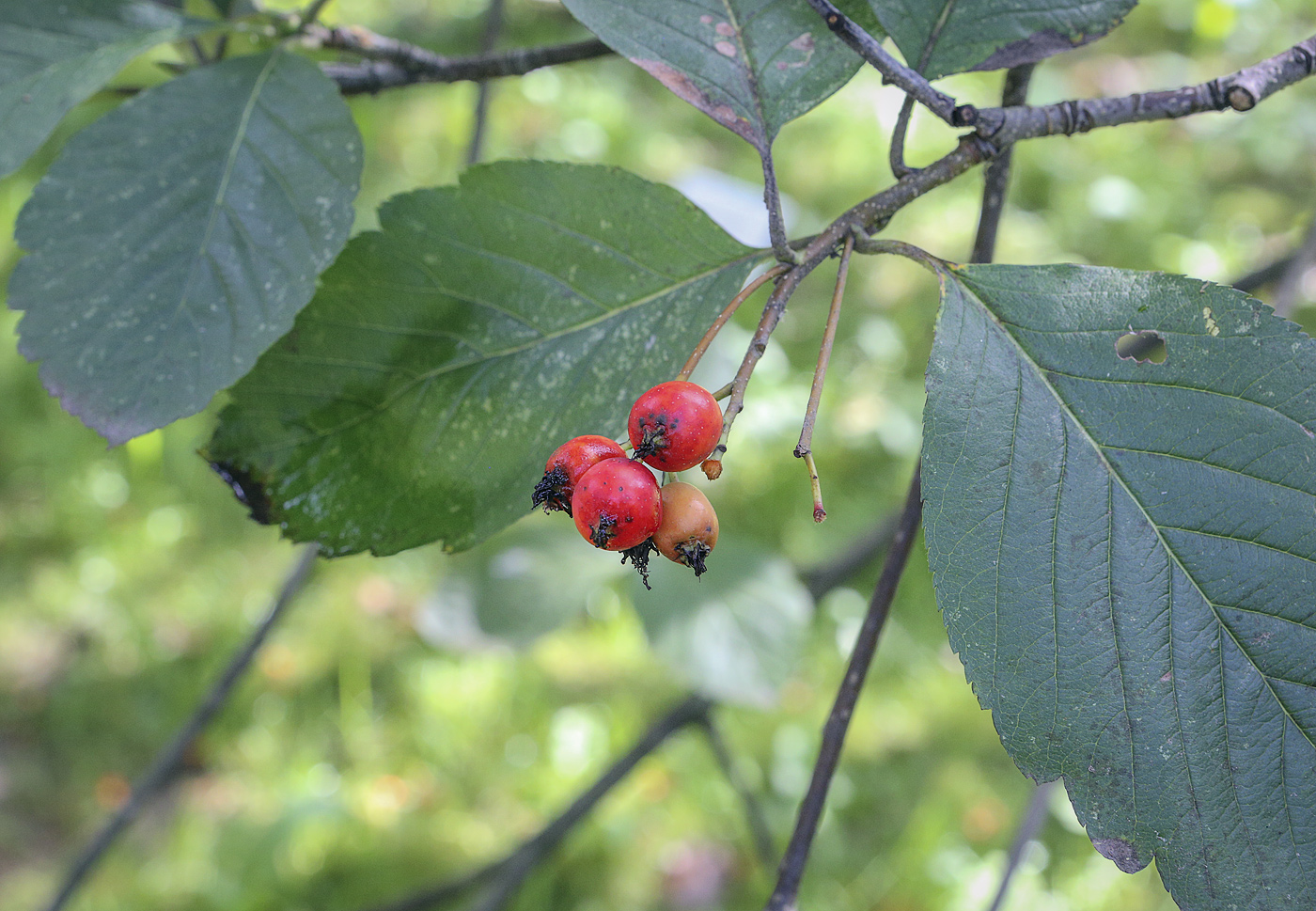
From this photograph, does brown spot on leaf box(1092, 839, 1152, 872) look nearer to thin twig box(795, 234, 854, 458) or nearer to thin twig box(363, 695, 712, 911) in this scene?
thin twig box(795, 234, 854, 458)

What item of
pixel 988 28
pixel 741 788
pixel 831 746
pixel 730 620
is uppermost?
pixel 988 28

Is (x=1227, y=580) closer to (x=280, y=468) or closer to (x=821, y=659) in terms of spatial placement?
(x=280, y=468)

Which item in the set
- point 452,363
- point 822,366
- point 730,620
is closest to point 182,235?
point 452,363

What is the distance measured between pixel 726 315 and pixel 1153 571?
301mm

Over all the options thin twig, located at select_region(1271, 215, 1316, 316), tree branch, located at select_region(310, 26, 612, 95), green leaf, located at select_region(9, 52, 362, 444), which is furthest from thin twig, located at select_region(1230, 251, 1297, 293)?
green leaf, located at select_region(9, 52, 362, 444)

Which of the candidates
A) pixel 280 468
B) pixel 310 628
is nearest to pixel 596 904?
pixel 310 628

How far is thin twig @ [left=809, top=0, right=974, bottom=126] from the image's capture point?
59 centimetres

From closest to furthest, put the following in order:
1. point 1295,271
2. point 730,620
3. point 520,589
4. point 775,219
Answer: point 775,219 < point 1295,271 < point 730,620 < point 520,589

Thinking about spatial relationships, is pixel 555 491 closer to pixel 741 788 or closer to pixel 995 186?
pixel 995 186

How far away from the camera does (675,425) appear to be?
1.64ft

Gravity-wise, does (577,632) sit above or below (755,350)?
below

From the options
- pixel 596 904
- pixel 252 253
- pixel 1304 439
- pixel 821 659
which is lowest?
pixel 596 904

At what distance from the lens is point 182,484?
7.84 ft

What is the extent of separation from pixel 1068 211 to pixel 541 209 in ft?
6.68
